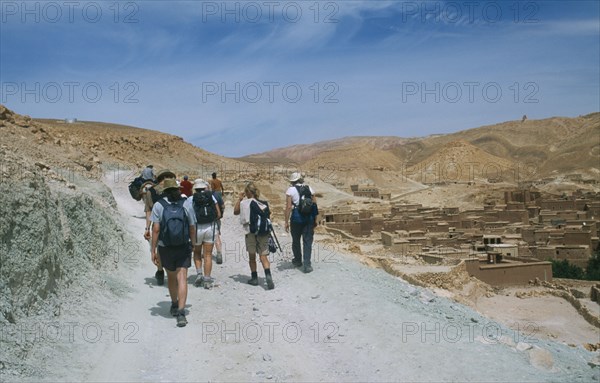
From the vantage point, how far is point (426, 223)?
1185 inches

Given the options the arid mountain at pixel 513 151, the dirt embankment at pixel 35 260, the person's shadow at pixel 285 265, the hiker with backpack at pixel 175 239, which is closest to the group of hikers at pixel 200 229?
the hiker with backpack at pixel 175 239

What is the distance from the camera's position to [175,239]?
5938 mm

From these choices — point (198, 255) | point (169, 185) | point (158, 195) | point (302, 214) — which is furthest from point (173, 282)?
point (158, 195)

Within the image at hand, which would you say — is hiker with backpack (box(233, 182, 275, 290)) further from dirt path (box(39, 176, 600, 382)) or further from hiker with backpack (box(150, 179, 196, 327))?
hiker with backpack (box(150, 179, 196, 327))

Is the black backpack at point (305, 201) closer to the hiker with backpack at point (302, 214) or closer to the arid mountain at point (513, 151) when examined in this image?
the hiker with backpack at point (302, 214)

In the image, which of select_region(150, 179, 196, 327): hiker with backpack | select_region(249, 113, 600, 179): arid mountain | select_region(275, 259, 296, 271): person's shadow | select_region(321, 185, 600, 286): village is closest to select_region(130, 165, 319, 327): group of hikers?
select_region(150, 179, 196, 327): hiker with backpack

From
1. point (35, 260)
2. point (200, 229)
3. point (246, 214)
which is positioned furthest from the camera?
point (246, 214)

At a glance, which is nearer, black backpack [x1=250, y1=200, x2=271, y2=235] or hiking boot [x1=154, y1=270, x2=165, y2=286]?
black backpack [x1=250, y1=200, x2=271, y2=235]

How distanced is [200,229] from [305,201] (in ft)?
4.86

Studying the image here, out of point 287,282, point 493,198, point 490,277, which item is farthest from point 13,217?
point 493,198

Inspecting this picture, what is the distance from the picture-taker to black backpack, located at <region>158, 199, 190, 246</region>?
19.5 ft

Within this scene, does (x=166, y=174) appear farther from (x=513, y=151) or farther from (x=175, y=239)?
(x=513, y=151)

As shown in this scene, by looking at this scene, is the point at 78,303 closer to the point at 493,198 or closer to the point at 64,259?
the point at 64,259

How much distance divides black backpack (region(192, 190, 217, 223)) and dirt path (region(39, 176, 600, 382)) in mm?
900
